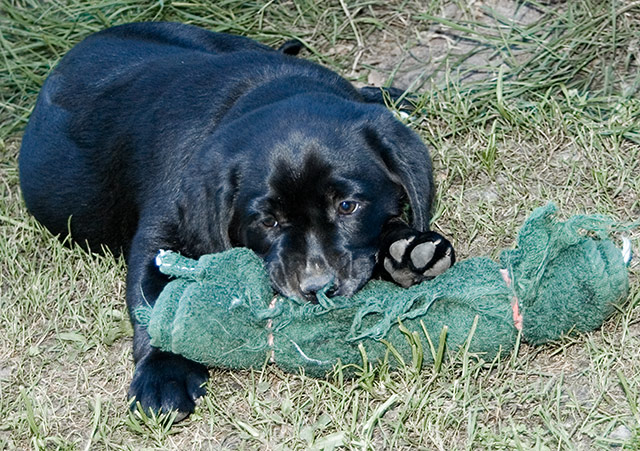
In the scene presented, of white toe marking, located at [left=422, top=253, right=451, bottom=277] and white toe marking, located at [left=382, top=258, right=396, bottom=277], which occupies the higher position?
white toe marking, located at [left=422, top=253, right=451, bottom=277]

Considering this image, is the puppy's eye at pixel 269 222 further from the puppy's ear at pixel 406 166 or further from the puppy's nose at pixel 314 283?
the puppy's ear at pixel 406 166

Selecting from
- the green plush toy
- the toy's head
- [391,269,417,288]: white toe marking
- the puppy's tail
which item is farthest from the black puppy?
the puppy's tail

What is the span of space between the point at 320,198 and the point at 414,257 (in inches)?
15.2

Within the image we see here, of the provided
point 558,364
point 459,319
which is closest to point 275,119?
point 459,319

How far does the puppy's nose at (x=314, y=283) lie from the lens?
11.1 feet

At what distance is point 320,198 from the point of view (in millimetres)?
3529

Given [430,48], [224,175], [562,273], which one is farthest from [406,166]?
[430,48]

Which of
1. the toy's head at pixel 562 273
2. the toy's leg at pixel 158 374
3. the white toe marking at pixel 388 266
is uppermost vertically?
the toy's head at pixel 562 273

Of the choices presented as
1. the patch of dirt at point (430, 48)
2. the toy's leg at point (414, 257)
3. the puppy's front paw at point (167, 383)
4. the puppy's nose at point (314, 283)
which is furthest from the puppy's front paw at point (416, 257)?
the patch of dirt at point (430, 48)

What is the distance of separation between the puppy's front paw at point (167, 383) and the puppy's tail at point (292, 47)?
2643mm

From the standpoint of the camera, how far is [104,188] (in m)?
4.52

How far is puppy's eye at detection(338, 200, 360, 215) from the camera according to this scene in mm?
3561

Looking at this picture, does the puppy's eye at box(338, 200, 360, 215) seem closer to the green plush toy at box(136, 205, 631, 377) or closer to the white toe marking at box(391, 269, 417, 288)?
the white toe marking at box(391, 269, 417, 288)

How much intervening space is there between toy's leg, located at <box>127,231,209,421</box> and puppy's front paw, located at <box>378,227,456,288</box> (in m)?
0.76
